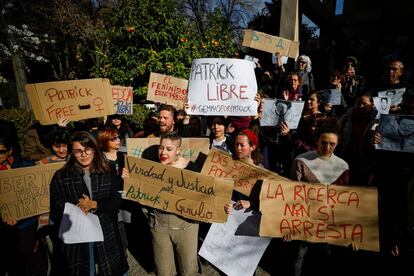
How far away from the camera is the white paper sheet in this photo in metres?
2.39

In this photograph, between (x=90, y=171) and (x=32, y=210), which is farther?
(x=32, y=210)

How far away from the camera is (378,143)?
2752 millimetres

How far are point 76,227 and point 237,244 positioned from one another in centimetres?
146

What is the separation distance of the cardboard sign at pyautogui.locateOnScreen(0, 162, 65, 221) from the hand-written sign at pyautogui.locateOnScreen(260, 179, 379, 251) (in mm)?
2103

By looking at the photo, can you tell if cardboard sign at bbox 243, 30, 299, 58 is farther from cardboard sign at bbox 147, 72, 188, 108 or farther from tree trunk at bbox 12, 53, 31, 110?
tree trunk at bbox 12, 53, 31, 110

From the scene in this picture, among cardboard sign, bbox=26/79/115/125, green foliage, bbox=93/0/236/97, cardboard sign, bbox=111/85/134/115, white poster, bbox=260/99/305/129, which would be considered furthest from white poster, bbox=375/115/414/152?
green foliage, bbox=93/0/236/97

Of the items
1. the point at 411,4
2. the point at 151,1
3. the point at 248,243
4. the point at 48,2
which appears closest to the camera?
the point at 248,243

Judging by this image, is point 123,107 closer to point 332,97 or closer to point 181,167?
point 181,167

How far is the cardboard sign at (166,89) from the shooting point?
16.0ft

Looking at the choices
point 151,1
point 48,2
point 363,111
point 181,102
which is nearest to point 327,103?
point 363,111

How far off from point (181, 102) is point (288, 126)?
7.26ft

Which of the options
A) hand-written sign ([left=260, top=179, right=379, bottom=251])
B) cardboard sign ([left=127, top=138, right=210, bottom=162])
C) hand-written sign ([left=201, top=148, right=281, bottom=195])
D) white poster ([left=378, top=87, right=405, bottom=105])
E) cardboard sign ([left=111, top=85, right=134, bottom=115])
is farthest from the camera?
cardboard sign ([left=111, top=85, right=134, bottom=115])

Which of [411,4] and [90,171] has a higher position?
[411,4]

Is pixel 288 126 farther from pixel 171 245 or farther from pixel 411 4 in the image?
pixel 411 4
